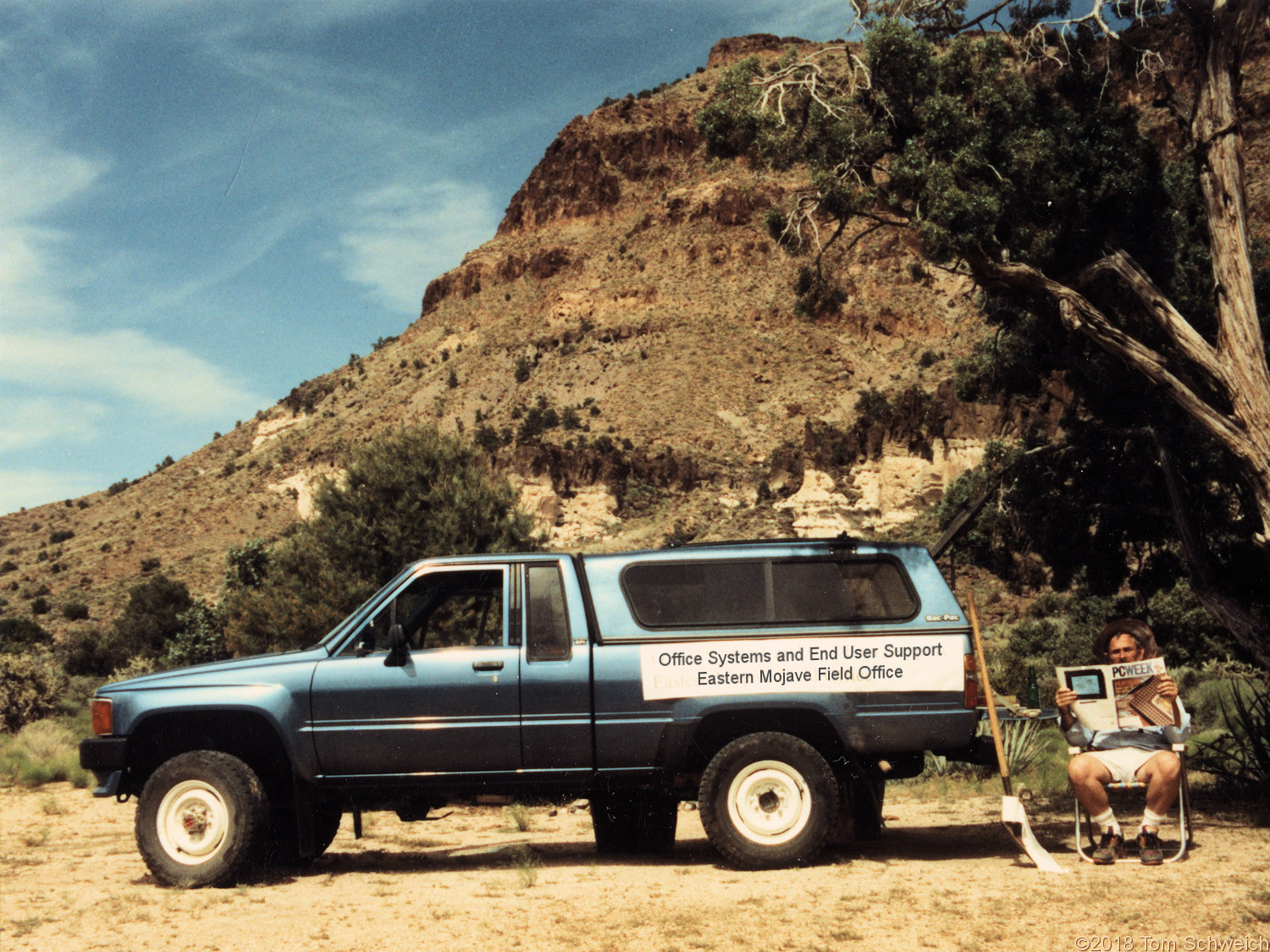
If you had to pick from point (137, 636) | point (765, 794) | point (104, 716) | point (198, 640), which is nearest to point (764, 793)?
point (765, 794)

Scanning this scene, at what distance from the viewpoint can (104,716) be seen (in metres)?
7.70

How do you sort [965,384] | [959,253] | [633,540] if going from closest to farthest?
[959,253], [965,384], [633,540]

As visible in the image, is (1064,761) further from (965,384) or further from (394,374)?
(394,374)

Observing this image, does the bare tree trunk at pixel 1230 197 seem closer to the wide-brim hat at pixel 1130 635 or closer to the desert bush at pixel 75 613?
the wide-brim hat at pixel 1130 635

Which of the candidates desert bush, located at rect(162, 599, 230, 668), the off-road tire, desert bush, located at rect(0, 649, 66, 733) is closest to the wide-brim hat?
the off-road tire

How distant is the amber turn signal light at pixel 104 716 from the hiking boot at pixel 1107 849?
6755 mm

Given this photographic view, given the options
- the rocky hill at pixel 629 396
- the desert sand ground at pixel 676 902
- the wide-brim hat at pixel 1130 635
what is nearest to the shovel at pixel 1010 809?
the desert sand ground at pixel 676 902

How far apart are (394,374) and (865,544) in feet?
319

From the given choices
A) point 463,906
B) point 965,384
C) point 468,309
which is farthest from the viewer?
point 468,309

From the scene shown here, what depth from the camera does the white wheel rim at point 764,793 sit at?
7520 mm

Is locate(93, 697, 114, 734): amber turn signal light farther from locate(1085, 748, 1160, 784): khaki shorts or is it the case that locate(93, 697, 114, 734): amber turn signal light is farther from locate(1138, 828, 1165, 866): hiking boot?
locate(1138, 828, 1165, 866): hiking boot

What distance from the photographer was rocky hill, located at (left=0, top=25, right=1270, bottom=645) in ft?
224

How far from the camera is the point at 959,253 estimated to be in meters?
11.9

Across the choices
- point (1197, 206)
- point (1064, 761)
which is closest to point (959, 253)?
point (1197, 206)
